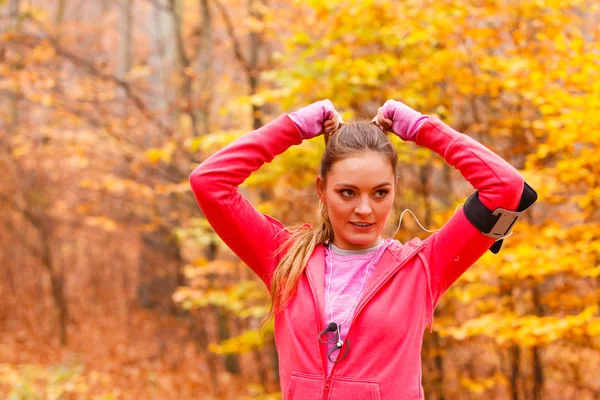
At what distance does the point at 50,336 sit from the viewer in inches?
453

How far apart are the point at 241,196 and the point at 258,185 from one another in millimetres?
4282

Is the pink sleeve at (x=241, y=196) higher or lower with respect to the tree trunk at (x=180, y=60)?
lower

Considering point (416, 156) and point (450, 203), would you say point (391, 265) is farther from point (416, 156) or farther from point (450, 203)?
point (450, 203)

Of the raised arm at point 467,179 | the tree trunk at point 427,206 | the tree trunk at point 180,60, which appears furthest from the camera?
the tree trunk at point 180,60

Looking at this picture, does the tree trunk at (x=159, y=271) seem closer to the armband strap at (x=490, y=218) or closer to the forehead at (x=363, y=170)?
the forehead at (x=363, y=170)

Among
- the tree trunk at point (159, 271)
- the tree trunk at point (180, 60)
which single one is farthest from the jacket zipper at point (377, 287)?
the tree trunk at point (159, 271)

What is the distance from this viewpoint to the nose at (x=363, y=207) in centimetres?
208

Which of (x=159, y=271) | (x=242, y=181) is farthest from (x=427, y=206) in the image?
(x=159, y=271)

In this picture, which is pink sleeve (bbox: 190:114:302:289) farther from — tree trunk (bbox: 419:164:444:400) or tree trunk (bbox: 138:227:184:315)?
tree trunk (bbox: 138:227:184:315)

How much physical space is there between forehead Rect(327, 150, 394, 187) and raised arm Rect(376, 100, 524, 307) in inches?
8.0

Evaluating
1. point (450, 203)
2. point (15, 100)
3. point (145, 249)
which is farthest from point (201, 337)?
point (15, 100)

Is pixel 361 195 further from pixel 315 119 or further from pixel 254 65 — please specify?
pixel 254 65

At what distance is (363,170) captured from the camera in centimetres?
210

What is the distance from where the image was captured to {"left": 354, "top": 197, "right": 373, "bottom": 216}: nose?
2.08m
